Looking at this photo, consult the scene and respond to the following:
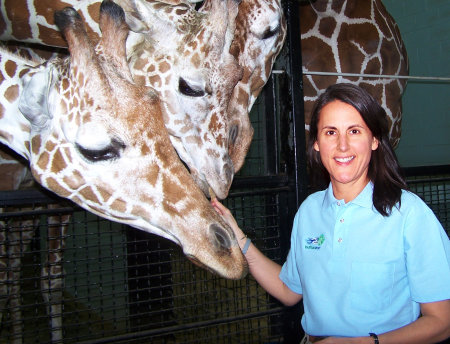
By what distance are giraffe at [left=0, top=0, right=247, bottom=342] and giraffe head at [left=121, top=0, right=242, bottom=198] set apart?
762mm

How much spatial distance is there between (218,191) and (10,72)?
1.02 metres

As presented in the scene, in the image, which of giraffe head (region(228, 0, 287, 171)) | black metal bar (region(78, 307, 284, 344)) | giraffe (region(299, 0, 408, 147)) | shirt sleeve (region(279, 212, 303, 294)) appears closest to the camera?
shirt sleeve (region(279, 212, 303, 294))

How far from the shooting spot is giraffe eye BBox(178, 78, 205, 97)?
235 centimetres

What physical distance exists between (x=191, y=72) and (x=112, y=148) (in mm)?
981

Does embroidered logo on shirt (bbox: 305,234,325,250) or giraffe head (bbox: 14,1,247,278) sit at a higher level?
giraffe head (bbox: 14,1,247,278)

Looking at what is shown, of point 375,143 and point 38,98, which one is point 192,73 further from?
point 375,143

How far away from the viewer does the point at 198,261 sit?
4.85 feet

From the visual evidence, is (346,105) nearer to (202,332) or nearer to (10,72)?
(10,72)

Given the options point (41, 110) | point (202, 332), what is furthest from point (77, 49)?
point (202, 332)

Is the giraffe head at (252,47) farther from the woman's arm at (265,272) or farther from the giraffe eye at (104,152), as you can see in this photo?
the giraffe eye at (104,152)

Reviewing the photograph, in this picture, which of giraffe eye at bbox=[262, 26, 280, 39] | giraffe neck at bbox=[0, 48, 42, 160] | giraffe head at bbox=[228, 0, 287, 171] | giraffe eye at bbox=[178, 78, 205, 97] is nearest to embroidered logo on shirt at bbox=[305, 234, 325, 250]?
giraffe neck at bbox=[0, 48, 42, 160]

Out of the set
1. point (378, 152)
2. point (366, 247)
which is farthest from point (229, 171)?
point (366, 247)

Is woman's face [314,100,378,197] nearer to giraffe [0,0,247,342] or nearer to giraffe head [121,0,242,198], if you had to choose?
giraffe [0,0,247,342]

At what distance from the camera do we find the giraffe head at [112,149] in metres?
1.47
